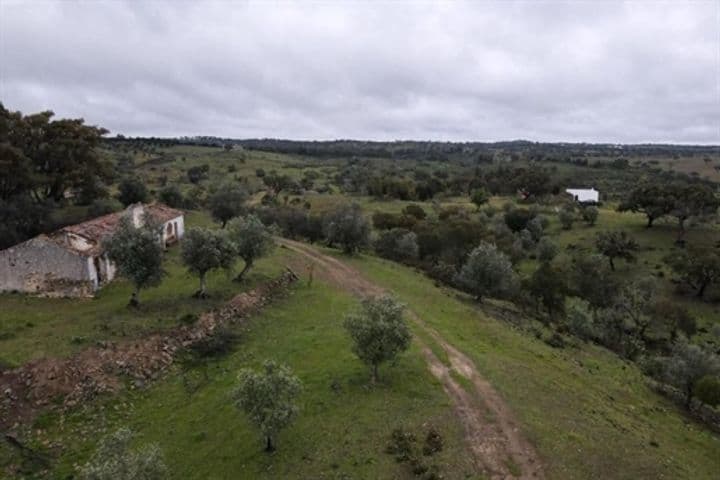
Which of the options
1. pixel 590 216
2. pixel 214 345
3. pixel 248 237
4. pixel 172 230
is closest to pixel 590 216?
pixel 590 216

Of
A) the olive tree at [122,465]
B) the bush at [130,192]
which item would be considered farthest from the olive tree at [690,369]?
the bush at [130,192]

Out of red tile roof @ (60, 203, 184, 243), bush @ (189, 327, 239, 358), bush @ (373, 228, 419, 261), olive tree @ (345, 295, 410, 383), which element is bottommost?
bush @ (189, 327, 239, 358)

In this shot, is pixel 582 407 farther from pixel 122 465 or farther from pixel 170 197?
pixel 170 197

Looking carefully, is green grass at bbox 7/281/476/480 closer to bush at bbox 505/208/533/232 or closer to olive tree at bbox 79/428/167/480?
olive tree at bbox 79/428/167/480

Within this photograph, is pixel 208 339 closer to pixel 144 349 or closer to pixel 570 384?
pixel 144 349

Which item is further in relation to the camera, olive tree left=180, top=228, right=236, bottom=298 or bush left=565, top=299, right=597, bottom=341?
bush left=565, top=299, right=597, bottom=341

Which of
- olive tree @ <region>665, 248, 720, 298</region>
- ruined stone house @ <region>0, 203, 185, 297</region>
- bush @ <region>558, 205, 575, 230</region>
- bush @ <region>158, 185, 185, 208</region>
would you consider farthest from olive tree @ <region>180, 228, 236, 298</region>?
bush @ <region>558, 205, 575, 230</region>
